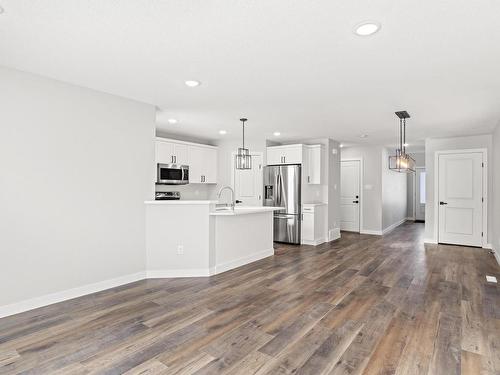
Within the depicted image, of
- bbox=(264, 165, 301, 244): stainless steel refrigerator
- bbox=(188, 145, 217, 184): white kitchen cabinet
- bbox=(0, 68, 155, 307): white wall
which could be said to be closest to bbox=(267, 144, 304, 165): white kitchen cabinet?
bbox=(264, 165, 301, 244): stainless steel refrigerator

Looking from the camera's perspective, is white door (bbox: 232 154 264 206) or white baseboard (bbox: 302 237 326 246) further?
white door (bbox: 232 154 264 206)

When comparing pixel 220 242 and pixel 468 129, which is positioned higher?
pixel 468 129

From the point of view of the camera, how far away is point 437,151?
696 centimetres

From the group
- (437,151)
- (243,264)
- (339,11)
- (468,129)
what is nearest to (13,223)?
(243,264)

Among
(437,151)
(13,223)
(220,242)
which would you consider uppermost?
(437,151)

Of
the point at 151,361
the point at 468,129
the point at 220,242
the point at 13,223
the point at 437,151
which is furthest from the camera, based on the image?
the point at 437,151

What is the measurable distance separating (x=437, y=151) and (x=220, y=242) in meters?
5.45

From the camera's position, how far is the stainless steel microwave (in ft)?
19.8

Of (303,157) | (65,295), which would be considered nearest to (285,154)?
(303,157)

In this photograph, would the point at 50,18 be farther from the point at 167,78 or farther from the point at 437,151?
the point at 437,151

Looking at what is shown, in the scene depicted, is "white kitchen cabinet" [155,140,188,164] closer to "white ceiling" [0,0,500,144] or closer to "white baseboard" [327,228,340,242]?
"white ceiling" [0,0,500,144]

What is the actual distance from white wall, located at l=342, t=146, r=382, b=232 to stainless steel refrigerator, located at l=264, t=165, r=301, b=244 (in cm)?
267

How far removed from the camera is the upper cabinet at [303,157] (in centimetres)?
689

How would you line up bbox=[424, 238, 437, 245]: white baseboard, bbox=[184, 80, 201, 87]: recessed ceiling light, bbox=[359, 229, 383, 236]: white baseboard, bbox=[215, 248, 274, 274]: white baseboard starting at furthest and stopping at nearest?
bbox=[359, 229, 383, 236]: white baseboard → bbox=[424, 238, 437, 245]: white baseboard → bbox=[215, 248, 274, 274]: white baseboard → bbox=[184, 80, 201, 87]: recessed ceiling light
